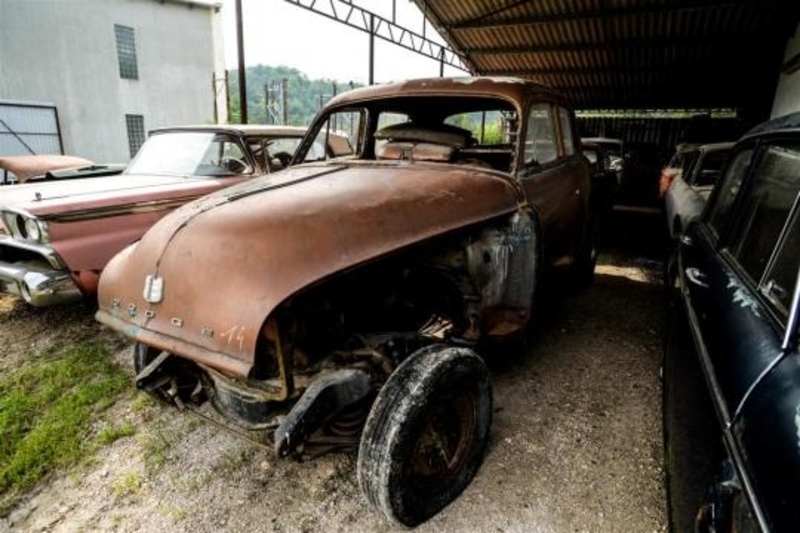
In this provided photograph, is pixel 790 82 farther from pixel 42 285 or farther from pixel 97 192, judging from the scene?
pixel 42 285

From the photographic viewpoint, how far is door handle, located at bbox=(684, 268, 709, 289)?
2284mm

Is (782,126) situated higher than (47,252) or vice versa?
(782,126)

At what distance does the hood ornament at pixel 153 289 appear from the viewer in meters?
2.03

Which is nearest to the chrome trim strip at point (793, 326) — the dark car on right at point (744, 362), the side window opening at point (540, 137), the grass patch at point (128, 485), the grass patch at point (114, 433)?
the dark car on right at point (744, 362)

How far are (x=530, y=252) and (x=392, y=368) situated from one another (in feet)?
3.63

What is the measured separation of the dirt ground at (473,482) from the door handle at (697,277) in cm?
95

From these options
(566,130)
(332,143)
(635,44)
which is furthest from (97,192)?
(635,44)

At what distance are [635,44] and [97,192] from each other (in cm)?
1217

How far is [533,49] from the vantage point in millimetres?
13234

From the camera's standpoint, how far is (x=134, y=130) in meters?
17.3

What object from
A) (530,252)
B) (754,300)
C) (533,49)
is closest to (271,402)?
(530,252)

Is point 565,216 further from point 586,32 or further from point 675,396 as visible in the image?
point 586,32

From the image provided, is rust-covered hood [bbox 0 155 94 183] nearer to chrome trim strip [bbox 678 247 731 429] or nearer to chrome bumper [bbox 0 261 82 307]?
chrome bumper [bbox 0 261 82 307]

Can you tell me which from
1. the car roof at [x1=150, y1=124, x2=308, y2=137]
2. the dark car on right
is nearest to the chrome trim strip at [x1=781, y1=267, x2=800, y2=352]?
the dark car on right
